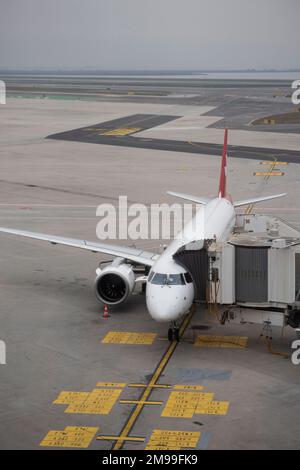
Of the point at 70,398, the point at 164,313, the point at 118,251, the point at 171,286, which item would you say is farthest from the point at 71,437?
the point at 118,251

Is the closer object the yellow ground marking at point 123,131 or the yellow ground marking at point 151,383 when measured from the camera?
the yellow ground marking at point 151,383

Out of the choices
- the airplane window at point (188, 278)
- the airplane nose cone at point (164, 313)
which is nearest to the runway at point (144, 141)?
the airplane window at point (188, 278)

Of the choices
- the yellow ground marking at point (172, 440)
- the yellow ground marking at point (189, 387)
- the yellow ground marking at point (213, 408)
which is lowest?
the yellow ground marking at point (172, 440)

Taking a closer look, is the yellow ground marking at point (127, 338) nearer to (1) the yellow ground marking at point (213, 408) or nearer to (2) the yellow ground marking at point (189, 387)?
(2) the yellow ground marking at point (189, 387)

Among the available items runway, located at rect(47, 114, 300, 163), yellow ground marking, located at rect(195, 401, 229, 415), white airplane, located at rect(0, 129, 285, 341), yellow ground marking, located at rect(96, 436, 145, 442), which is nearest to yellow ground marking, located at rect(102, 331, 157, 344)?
white airplane, located at rect(0, 129, 285, 341)

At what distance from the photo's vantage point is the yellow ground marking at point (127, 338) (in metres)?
30.1

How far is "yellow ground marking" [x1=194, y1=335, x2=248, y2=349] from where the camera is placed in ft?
97.5

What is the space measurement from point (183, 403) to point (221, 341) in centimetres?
587

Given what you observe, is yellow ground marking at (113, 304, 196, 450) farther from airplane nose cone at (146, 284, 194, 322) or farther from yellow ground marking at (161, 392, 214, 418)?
airplane nose cone at (146, 284, 194, 322)

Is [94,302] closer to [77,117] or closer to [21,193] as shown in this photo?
[21,193]

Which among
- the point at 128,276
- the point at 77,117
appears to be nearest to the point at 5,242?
the point at 128,276

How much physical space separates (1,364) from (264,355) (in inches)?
347

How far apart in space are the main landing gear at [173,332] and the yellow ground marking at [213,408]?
5506mm

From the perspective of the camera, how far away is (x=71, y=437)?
22.2m
